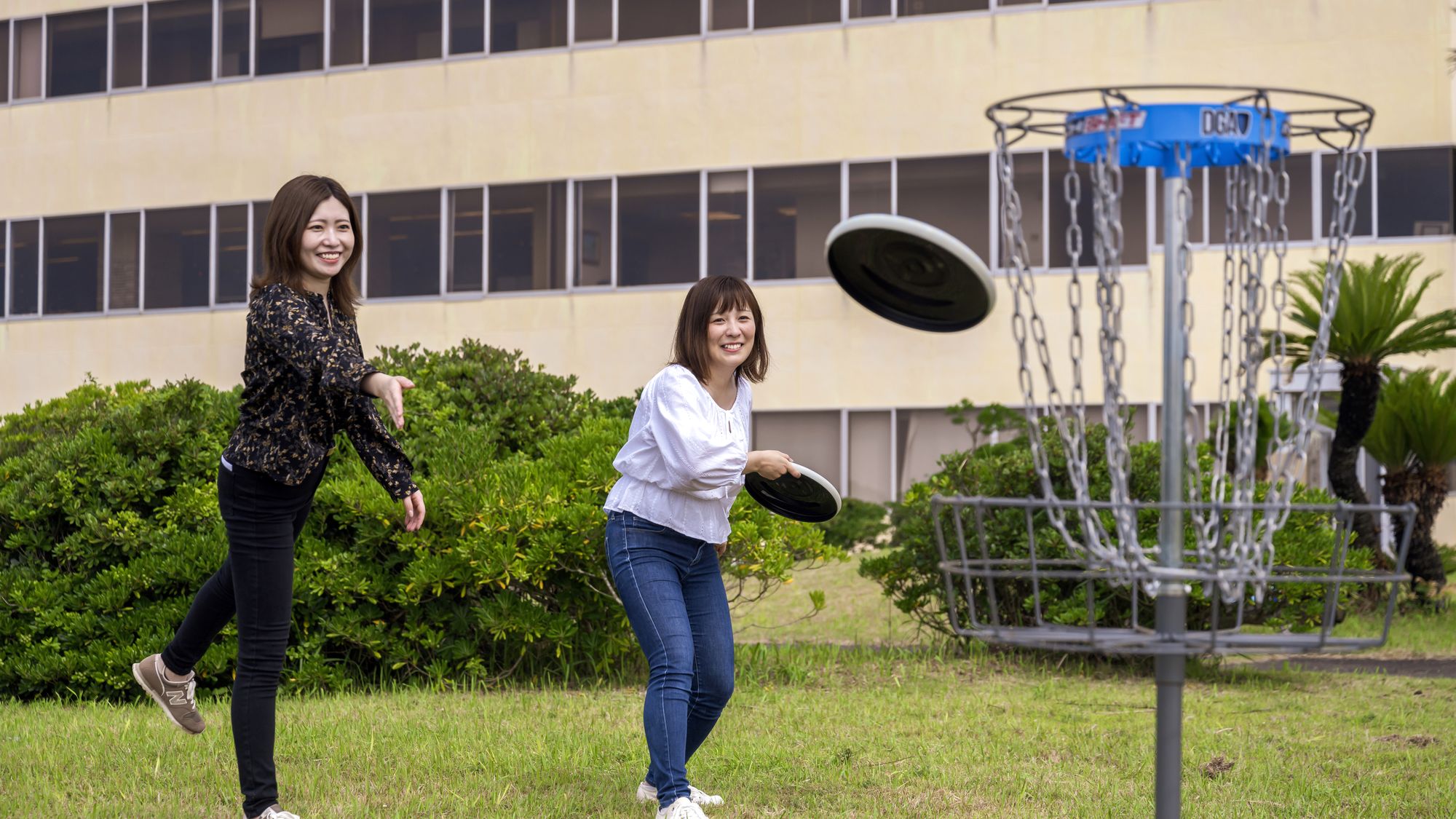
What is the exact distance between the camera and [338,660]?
730 cm

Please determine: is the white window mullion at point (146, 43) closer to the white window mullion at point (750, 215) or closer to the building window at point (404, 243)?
the building window at point (404, 243)

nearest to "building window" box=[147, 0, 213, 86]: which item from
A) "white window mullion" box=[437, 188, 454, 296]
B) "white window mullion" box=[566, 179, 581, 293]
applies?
"white window mullion" box=[437, 188, 454, 296]

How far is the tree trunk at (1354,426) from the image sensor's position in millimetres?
11125

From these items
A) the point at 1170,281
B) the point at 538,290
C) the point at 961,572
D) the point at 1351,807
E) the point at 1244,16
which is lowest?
the point at 1351,807

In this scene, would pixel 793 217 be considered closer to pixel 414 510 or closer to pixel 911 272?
pixel 414 510

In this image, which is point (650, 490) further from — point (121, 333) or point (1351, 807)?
point (121, 333)

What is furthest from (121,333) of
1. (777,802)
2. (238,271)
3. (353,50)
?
(777,802)

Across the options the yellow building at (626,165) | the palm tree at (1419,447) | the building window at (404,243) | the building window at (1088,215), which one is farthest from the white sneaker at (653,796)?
the building window at (404,243)

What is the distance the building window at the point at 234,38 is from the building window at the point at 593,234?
5617mm

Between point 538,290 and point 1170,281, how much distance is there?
17.4 meters

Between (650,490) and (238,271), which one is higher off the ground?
(238,271)

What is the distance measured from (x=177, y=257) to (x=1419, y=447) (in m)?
16.5

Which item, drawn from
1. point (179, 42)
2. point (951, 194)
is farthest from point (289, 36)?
point (951, 194)

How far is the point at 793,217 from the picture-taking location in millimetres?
18859
